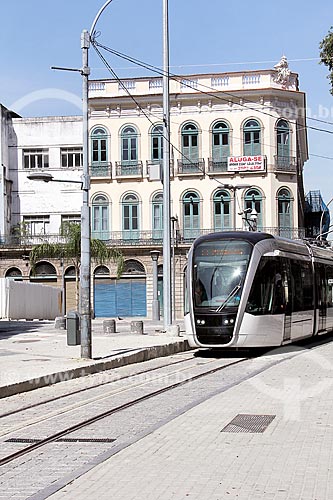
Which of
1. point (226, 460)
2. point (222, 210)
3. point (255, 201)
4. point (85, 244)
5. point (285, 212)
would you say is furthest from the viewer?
point (222, 210)

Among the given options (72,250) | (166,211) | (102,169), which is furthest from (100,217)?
(166,211)

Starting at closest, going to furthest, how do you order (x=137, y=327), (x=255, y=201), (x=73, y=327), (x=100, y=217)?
(x=73, y=327), (x=137, y=327), (x=255, y=201), (x=100, y=217)

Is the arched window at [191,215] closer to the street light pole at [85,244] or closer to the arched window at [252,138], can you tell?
the arched window at [252,138]

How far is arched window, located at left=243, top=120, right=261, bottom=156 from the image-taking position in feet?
193

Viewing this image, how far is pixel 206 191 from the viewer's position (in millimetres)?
59812

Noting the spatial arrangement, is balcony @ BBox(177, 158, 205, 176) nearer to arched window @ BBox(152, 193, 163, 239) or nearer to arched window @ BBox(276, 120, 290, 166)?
arched window @ BBox(152, 193, 163, 239)

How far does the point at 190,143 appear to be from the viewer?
60.1 metres

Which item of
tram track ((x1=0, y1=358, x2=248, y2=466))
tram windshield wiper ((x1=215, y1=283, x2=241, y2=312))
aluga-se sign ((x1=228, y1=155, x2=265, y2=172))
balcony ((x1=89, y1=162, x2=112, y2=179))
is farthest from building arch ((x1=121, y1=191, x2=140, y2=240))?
tram track ((x1=0, y1=358, x2=248, y2=466))

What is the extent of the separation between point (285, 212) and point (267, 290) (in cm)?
3755

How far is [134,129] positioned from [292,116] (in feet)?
37.0

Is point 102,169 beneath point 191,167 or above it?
above

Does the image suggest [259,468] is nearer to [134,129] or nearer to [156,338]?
[156,338]

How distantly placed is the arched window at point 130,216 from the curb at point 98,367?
33.6 metres

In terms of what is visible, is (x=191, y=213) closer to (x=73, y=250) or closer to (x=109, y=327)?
(x=73, y=250)
